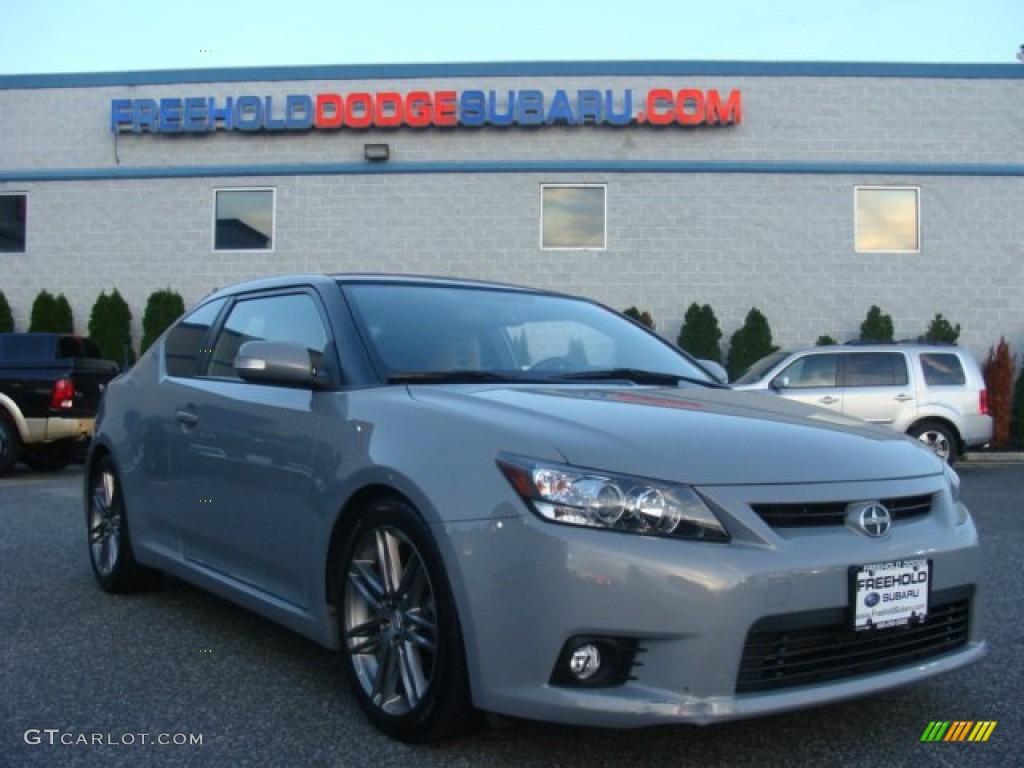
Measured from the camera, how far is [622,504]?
288 cm

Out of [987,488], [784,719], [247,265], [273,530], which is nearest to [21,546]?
[273,530]

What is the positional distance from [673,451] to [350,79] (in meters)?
15.4

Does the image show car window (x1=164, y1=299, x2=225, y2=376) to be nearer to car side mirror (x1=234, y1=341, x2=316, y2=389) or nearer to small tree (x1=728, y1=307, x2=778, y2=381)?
car side mirror (x1=234, y1=341, x2=316, y2=389)

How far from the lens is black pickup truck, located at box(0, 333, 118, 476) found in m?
12.1

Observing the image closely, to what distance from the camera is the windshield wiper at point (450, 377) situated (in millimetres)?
3758

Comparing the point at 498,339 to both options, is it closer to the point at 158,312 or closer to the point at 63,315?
the point at 158,312

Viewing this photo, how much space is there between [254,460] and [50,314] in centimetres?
1476

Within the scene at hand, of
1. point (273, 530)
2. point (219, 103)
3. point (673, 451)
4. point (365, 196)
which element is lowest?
point (273, 530)

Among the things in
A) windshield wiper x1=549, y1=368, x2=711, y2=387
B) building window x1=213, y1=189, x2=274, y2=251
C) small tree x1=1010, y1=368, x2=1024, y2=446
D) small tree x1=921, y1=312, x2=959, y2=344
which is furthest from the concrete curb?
windshield wiper x1=549, y1=368, x2=711, y2=387

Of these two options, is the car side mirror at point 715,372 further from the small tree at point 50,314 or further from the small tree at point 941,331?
the small tree at point 50,314

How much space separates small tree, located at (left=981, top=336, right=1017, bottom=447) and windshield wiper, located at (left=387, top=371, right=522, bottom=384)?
14.0m

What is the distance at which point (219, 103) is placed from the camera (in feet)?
57.3

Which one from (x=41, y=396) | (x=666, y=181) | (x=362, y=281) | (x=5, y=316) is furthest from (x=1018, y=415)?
(x=5, y=316)

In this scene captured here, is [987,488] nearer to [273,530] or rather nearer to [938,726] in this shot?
[938,726]
